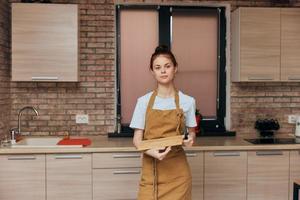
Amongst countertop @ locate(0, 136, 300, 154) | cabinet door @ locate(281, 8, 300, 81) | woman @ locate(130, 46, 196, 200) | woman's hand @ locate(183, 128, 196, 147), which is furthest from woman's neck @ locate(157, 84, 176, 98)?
cabinet door @ locate(281, 8, 300, 81)

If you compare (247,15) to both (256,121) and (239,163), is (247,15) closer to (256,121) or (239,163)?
(256,121)

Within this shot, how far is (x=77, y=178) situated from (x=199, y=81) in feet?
5.67

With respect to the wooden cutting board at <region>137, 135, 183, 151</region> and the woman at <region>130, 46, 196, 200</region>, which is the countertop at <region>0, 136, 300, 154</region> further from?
the wooden cutting board at <region>137, 135, 183, 151</region>

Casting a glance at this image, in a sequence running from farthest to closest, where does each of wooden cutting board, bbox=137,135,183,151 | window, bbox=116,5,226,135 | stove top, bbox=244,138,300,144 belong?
window, bbox=116,5,226,135 → stove top, bbox=244,138,300,144 → wooden cutting board, bbox=137,135,183,151

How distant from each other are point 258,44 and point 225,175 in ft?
4.49

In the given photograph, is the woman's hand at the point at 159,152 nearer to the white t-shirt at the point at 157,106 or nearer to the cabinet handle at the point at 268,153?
the white t-shirt at the point at 157,106

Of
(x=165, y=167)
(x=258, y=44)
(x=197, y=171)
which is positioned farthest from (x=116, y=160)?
(x=258, y=44)

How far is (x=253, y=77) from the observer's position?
403cm

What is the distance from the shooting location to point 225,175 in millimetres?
3693

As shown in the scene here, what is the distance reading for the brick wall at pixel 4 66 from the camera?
3.86 m

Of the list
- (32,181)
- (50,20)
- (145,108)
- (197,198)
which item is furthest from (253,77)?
(32,181)

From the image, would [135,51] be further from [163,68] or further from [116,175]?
[163,68]

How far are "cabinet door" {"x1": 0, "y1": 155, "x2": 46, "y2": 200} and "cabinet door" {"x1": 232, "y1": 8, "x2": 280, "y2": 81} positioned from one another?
7.07ft

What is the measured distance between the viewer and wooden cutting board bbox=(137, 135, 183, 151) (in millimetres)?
2395
